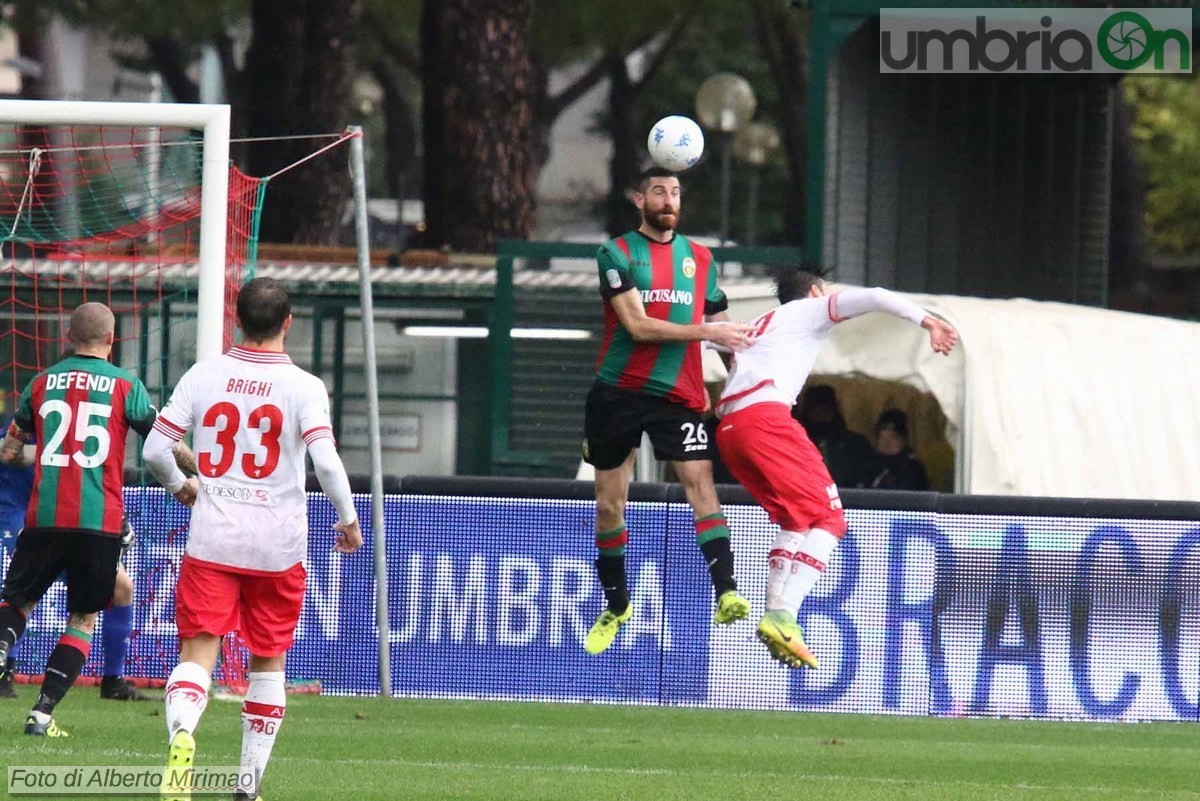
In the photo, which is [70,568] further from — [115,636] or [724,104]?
[724,104]

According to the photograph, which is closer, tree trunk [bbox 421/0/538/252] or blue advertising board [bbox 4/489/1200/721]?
blue advertising board [bbox 4/489/1200/721]

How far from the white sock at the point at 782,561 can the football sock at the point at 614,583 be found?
2.46 ft

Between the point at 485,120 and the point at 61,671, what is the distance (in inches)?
447

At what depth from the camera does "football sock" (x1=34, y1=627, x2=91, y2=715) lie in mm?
10094

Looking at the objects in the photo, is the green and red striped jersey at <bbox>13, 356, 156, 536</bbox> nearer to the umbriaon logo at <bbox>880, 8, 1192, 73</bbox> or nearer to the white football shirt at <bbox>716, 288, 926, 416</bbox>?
the white football shirt at <bbox>716, 288, 926, 416</bbox>

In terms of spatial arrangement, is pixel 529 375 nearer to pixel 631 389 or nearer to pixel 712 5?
pixel 631 389

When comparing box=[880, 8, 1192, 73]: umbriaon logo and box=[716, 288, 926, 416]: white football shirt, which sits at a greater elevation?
box=[880, 8, 1192, 73]: umbriaon logo

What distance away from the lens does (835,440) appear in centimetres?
1617

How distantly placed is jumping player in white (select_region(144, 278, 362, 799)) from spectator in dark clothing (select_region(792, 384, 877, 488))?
8.48 m

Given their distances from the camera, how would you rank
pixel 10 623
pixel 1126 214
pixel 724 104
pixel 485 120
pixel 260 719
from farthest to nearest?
pixel 1126 214
pixel 724 104
pixel 485 120
pixel 10 623
pixel 260 719

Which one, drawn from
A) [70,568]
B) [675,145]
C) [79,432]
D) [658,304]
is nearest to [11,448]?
[79,432]

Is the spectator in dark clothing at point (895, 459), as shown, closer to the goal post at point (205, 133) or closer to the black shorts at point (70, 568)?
the goal post at point (205, 133)

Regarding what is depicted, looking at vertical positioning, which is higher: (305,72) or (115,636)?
(305,72)

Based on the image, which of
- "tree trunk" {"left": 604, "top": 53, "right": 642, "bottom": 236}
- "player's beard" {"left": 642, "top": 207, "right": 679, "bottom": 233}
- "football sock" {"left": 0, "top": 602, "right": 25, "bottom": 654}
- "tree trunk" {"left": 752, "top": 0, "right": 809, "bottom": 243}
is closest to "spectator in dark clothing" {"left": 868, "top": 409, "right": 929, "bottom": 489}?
"player's beard" {"left": 642, "top": 207, "right": 679, "bottom": 233}
